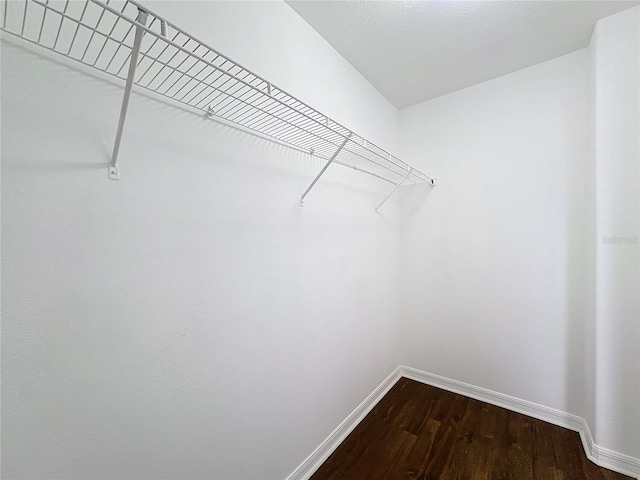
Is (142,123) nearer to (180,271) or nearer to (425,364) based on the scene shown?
(180,271)

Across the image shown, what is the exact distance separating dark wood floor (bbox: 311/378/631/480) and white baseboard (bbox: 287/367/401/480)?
33mm

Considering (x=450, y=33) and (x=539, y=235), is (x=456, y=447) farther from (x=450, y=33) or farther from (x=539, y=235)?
(x=450, y=33)

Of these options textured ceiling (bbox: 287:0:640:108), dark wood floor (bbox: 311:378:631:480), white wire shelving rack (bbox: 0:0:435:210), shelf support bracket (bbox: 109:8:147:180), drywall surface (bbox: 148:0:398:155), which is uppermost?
textured ceiling (bbox: 287:0:640:108)

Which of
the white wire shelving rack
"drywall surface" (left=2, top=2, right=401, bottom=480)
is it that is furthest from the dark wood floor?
the white wire shelving rack

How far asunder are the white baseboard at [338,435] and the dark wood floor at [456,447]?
3cm

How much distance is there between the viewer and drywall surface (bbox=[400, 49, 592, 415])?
176 cm

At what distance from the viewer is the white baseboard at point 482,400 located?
145 centimetres

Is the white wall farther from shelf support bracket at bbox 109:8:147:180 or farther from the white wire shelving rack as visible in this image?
shelf support bracket at bbox 109:8:147:180

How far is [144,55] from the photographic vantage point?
649 millimetres

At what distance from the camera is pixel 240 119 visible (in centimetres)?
115

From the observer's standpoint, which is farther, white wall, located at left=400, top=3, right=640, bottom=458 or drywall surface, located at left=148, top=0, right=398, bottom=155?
white wall, located at left=400, top=3, right=640, bottom=458

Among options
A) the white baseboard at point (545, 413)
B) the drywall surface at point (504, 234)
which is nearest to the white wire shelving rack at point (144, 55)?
the drywall surface at point (504, 234)

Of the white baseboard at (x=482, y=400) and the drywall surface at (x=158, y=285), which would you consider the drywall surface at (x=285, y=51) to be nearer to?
the drywall surface at (x=158, y=285)

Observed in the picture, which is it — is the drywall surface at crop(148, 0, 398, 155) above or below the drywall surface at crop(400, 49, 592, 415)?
above
